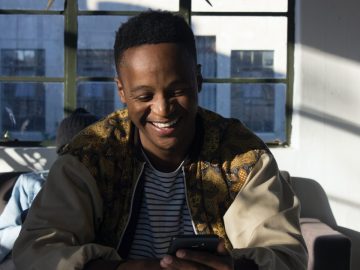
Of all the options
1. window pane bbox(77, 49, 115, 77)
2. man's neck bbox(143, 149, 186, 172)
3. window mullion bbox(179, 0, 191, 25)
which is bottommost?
man's neck bbox(143, 149, 186, 172)

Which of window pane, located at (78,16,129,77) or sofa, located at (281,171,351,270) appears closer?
sofa, located at (281,171,351,270)

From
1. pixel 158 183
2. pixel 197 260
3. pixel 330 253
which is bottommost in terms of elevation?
pixel 330 253

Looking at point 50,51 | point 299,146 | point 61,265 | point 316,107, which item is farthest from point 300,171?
point 61,265

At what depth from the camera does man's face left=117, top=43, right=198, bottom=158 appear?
1.47 metres

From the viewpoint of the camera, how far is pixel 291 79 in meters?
4.31

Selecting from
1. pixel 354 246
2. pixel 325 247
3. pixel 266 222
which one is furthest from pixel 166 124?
pixel 354 246

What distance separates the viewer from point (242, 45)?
432 cm

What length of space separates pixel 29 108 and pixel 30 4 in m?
0.66

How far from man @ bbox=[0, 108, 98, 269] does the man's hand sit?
5.51 ft

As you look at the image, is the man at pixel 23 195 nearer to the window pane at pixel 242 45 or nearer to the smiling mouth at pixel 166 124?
the window pane at pixel 242 45

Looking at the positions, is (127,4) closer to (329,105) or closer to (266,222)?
(329,105)

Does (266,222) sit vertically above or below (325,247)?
above

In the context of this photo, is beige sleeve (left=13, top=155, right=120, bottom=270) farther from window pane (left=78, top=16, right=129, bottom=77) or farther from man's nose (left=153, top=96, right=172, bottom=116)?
window pane (left=78, top=16, right=129, bottom=77)

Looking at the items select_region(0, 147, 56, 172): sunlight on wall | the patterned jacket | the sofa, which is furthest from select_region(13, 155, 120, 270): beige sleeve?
select_region(0, 147, 56, 172): sunlight on wall
